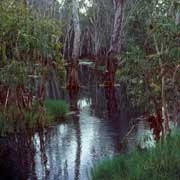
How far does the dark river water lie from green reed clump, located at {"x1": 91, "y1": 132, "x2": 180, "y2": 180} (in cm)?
118

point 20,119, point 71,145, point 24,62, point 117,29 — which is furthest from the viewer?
point 117,29

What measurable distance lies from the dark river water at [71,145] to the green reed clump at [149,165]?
1.18 meters

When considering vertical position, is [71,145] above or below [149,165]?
below

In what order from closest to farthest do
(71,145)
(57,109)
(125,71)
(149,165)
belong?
1. (149,165)
2. (125,71)
3. (71,145)
4. (57,109)

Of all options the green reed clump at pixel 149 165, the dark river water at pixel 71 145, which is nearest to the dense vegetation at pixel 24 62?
the dark river water at pixel 71 145

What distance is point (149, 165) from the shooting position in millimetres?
6316

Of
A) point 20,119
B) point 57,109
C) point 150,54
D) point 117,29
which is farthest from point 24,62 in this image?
point 117,29

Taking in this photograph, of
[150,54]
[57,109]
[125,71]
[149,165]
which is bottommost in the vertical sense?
[57,109]

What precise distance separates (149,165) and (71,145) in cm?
450

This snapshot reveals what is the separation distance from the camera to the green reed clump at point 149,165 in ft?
20.5

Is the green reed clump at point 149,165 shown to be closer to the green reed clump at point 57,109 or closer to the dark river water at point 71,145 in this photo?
the dark river water at point 71,145

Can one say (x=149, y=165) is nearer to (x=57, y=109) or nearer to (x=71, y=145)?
(x=71, y=145)

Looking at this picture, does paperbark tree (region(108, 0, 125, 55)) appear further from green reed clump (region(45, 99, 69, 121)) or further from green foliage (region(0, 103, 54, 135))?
green foliage (region(0, 103, 54, 135))

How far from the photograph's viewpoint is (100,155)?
9.66m
